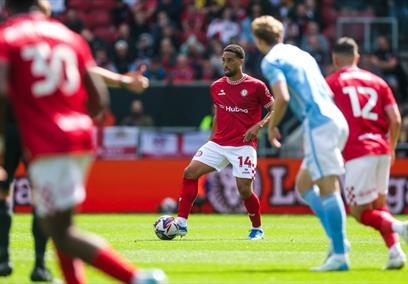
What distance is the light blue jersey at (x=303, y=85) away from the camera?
1052 centimetres

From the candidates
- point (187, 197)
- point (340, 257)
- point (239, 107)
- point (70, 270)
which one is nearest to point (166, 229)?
point (187, 197)

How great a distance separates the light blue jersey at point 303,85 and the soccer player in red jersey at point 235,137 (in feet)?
13.7

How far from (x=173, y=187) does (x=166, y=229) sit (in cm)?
857

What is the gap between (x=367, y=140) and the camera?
11.0 meters

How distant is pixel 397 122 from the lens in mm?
10953

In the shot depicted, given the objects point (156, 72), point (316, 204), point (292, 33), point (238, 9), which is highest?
point (238, 9)

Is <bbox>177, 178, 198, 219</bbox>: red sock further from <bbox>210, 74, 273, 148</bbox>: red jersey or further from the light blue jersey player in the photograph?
the light blue jersey player

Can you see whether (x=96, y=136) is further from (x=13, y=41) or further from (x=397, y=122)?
(x=13, y=41)

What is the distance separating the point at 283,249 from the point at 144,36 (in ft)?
48.7

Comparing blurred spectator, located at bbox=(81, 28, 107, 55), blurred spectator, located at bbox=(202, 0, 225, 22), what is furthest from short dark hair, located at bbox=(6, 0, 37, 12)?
blurred spectator, located at bbox=(202, 0, 225, 22)

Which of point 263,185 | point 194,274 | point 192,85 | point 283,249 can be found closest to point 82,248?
→ point 194,274

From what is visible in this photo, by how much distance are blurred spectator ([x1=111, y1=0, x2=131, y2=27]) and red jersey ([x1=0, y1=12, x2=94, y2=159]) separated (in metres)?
20.9

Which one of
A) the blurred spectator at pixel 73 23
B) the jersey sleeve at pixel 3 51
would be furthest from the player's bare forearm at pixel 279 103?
the blurred spectator at pixel 73 23

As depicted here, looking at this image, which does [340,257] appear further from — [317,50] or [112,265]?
[317,50]
